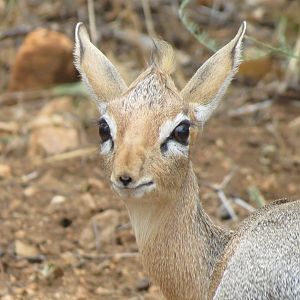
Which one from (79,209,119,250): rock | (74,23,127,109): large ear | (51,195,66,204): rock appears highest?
(74,23,127,109): large ear

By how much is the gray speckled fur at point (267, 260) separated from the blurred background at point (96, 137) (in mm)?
1505

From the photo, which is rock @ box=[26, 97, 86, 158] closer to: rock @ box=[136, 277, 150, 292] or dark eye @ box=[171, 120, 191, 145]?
rock @ box=[136, 277, 150, 292]

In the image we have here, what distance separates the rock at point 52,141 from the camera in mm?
8102

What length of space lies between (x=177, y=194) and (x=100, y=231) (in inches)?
71.9

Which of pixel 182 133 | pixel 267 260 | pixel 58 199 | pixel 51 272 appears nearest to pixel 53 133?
pixel 58 199

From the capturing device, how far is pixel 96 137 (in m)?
8.47

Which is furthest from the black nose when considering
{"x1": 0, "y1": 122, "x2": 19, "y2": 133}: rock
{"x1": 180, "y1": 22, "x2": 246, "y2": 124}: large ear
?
{"x1": 0, "y1": 122, "x2": 19, "y2": 133}: rock

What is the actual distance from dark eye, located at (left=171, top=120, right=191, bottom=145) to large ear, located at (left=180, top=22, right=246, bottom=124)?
0.27 meters

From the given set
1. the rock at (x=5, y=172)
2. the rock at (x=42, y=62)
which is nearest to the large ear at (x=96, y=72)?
the rock at (x=5, y=172)

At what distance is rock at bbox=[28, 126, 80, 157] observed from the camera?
8102 mm

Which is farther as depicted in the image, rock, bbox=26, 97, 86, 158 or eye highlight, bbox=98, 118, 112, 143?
rock, bbox=26, 97, 86, 158

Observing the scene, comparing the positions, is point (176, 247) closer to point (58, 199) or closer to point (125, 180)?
point (125, 180)

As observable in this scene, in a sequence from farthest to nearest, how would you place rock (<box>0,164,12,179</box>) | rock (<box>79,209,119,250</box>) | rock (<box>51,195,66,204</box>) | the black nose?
rock (<box>0,164,12,179</box>) → rock (<box>51,195,66,204</box>) → rock (<box>79,209,119,250</box>) → the black nose

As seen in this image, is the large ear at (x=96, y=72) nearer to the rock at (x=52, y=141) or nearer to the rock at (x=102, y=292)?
the rock at (x=102, y=292)
